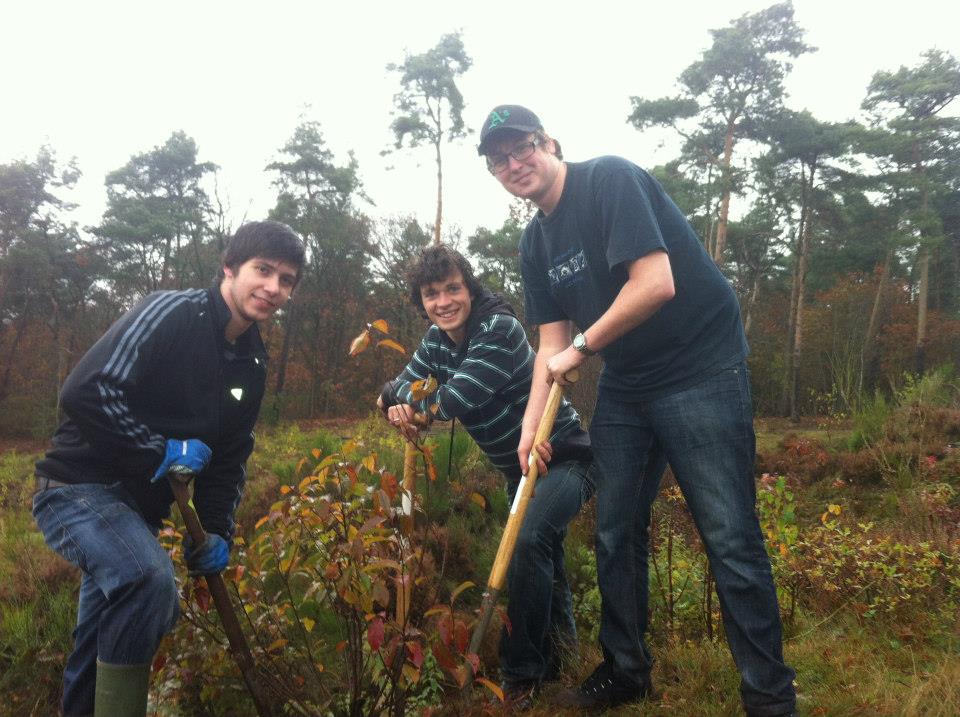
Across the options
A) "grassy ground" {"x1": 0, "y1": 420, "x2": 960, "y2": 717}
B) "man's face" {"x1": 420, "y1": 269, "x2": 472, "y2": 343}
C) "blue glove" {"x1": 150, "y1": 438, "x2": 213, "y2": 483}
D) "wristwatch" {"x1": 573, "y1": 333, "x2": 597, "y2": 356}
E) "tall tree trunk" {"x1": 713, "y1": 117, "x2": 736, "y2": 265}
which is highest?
"tall tree trunk" {"x1": 713, "y1": 117, "x2": 736, "y2": 265}

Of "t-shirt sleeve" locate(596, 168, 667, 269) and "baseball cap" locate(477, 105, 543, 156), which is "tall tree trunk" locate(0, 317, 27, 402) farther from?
"t-shirt sleeve" locate(596, 168, 667, 269)

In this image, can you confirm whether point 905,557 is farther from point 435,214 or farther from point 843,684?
point 435,214

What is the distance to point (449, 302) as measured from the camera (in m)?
2.72

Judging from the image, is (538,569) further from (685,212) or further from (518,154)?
(685,212)

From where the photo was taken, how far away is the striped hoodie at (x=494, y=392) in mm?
2490

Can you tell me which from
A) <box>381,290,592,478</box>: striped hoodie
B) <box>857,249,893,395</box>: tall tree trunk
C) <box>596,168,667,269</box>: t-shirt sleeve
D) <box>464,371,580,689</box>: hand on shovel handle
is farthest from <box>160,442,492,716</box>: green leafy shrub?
<box>857,249,893,395</box>: tall tree trunk

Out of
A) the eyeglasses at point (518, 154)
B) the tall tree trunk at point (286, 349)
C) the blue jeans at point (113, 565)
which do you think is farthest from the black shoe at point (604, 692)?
the tall tree trunk at point (286, 349)

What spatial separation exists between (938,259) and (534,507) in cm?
2545

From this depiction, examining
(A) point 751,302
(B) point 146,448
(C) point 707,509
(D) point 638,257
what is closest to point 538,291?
(D) point 638,257

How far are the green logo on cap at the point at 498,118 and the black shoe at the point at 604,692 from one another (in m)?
1.92

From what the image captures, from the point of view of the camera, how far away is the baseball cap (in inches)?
84.9

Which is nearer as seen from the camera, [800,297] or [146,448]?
[146,448]

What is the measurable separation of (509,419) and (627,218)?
982mm

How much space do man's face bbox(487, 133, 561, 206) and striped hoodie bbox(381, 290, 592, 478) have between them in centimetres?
61
